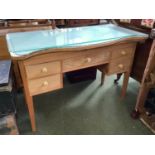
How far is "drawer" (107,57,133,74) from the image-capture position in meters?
1.46

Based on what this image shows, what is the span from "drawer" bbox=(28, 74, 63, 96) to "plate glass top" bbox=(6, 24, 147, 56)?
24cm

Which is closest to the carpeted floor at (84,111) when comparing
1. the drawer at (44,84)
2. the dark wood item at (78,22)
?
the drawer at (44,84)

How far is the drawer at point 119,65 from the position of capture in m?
1.46

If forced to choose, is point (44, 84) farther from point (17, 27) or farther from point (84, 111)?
point (17, 27)

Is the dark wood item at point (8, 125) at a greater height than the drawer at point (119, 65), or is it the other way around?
the drawer at point (119, 65)

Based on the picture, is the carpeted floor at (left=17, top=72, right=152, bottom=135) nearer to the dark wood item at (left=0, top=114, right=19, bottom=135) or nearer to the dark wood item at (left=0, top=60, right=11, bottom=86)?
the dark wood item at (left=0, top=114, right=19, bottom=135)

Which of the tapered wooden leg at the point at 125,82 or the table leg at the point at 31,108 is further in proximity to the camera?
the tapered wooden leg at the point at 125,82

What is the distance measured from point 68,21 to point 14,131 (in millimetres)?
1758

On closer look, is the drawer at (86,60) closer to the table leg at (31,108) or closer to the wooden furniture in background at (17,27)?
the table leg at (31,108)

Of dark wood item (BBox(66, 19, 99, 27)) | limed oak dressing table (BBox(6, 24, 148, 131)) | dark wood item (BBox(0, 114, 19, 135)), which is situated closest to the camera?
limed oak dressing table (BBox(6, 24, 148, 131))

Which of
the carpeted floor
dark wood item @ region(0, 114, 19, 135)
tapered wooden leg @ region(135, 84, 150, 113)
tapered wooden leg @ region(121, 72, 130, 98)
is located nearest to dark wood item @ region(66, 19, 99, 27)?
the carpeted floor

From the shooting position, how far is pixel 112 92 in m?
1.92

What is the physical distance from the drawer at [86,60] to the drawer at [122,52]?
0.06 metres
